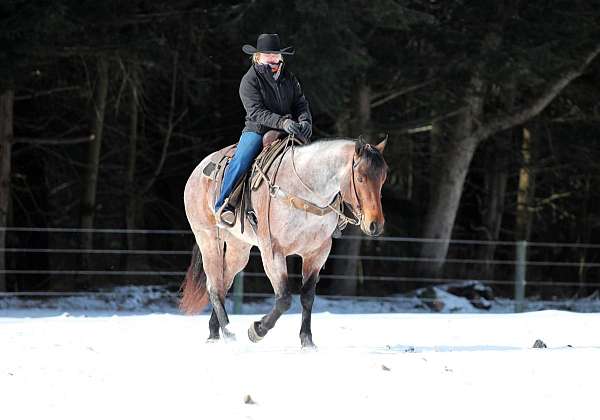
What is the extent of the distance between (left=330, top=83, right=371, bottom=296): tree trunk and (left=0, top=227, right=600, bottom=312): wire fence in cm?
6

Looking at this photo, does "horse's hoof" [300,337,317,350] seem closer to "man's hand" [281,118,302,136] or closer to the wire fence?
"man's hand" [281,118,302,136]

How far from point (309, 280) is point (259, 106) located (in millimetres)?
1442

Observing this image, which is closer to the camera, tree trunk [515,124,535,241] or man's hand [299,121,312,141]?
man's hand [299,121,312,141]

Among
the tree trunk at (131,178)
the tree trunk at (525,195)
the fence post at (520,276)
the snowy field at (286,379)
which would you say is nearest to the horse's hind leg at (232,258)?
the snowy field at (286,379)

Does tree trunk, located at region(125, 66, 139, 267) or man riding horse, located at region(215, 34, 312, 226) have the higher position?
man riding horse, located at region(215, 34, 312, 226)

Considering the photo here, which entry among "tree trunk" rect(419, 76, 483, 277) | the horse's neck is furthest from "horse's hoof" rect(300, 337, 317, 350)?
"tree trunk" rect(419, 76, 483, 277)

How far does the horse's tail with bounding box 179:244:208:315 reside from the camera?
10.8 meters

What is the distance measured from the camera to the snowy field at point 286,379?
6484 mm

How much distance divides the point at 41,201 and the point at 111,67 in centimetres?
296

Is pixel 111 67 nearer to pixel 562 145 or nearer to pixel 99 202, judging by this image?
pixel 99 202

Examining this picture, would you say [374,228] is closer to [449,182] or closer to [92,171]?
[92,171]

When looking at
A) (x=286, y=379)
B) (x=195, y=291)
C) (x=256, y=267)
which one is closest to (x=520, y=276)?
(x=256, y=267)

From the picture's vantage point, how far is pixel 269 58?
378 inches

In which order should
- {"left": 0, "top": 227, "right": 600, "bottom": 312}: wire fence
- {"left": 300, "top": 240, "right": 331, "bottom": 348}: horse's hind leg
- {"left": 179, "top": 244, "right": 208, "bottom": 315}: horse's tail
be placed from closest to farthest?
{"left": 300, "top": 240, "right": 331, "bottom": 348}: horse's hind leg
{"left": 179, "top": 244, "right": 208, "bottom": 315}: horse's tail
{"left": 0, "top": 227, "right": 600, "bottom": 312}: wire fence
